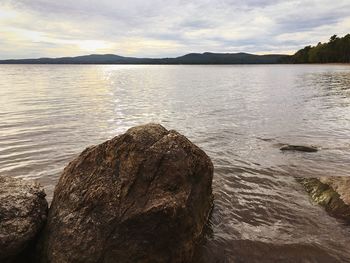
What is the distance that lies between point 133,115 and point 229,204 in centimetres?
1511

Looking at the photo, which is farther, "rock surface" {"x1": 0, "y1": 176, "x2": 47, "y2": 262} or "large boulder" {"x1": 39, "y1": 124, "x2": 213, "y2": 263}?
"large boulder" {"x1": 39, "y1": 124, "x2": 213, "y2": 263}

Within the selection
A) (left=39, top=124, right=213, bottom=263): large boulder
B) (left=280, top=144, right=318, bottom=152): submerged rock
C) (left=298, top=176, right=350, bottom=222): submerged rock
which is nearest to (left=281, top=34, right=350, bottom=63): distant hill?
(left=280, top=144, right=318, bottom=152): submerged rock

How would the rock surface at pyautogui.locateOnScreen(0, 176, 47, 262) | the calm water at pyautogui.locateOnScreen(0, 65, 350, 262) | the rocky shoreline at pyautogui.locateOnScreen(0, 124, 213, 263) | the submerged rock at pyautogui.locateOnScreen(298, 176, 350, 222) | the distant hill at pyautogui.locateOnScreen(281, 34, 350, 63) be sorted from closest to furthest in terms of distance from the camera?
the rock surface at pyautogui.locateOnScreen(0, 176, 47, 262)
the rocky shoreline at pyautogui.locateOnScreen(0, 124, 213, 263)
the calm water at pyautogui.locateOnScreen(0, 65, 350, 262)
the submerged rock at pyautogui.locateOnScreen(298, 176, 350, 222)
the distant hill at pyautogui.locateOnScreen(281, 34, 350, 63)

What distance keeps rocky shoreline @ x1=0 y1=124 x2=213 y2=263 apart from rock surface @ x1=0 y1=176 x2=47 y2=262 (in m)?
0.01

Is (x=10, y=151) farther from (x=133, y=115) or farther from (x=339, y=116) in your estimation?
(x=339, y=116)

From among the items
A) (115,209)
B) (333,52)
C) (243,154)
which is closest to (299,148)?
(243,154)

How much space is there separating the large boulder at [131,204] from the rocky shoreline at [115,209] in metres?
0.02

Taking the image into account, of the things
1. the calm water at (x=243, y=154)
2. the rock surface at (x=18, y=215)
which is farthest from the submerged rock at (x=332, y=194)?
the rock surface at (x=18, y=215)

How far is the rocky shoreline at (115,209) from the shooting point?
207 inches

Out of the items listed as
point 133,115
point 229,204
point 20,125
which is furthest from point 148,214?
point 133,115

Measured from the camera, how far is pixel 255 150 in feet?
43.6

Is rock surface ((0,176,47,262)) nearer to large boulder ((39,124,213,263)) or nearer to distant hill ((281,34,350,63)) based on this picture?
large boulder ((39,124,213,263))

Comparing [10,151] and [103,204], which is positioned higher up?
[103,204]

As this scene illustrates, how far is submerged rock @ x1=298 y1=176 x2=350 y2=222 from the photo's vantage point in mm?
7598
